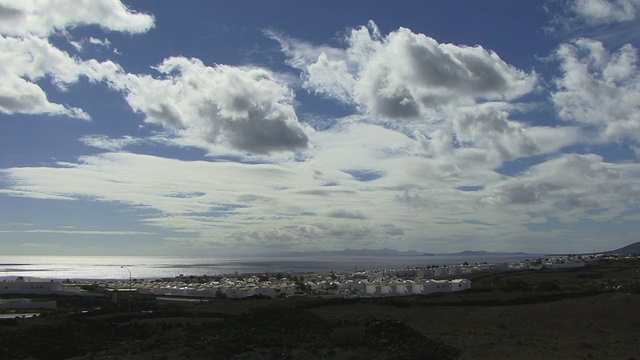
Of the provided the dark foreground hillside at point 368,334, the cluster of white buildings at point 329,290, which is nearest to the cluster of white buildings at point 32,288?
the cluster of white buildings at point 329,290

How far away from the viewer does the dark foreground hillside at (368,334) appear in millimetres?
24578

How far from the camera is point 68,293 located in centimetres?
7375

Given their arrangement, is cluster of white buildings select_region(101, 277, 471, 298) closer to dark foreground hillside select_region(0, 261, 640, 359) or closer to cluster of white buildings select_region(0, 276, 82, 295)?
cluster of white buildings select_region(0, 276, 82, 295)

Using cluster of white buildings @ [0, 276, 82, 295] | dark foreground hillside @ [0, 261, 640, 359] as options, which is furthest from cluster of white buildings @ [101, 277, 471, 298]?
dark foreground hillside @ [0, 261, 640, 359]

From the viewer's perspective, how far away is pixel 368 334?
26656 millimetres

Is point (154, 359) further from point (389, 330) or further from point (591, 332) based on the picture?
point (591, 332)

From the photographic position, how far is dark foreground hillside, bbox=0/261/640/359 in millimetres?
24578

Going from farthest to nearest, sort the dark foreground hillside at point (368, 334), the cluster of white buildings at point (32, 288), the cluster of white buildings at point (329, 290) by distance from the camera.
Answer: the cluster of white buildings at point (329, 290)
the cluster of white buildings at point (32, 288)
the dark foreground hillside at point (368, 334)

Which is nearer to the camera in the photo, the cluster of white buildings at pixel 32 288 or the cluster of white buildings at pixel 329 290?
the cluster of white buildings at pixel 32 288

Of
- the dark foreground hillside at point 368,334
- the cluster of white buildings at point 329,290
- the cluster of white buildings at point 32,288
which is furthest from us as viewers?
the cluster of white buildings at point 329,290

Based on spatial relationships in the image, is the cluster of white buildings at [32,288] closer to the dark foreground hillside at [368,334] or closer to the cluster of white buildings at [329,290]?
the cluster of white buildings at [329,290]

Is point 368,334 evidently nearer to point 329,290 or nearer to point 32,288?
point 329,290

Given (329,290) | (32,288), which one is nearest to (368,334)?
(329,290)

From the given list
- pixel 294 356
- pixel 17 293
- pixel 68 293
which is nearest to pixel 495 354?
pixel 294 356
